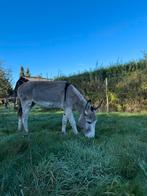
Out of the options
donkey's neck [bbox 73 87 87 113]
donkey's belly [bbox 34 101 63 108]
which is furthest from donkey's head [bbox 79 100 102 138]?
donkey's belly [bbox 34 101 63 108]

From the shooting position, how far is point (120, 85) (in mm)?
16953

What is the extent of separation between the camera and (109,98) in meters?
16.5

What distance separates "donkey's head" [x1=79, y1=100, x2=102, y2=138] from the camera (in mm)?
7558

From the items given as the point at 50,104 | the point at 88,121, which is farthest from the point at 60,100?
the point at 88,121

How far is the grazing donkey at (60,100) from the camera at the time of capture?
7.88 meters

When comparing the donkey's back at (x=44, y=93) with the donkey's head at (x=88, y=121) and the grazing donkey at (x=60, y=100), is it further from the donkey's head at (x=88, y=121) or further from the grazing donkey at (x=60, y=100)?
the donkey's head at (x=88, y=121)

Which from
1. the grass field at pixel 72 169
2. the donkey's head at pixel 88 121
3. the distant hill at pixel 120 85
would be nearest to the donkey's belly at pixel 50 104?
the donkey's head at pixel 88 121

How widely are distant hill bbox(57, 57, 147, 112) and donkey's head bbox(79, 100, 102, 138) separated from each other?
24.5 feet

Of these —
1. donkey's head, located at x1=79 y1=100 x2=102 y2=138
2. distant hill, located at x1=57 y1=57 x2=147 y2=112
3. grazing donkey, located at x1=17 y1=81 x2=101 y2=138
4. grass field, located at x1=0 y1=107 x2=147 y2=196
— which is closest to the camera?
grass field, located at x1=0 y1=107 x2=147 y2=196

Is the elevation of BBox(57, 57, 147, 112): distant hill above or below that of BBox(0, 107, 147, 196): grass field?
above

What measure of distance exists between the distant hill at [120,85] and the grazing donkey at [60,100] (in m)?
7.00

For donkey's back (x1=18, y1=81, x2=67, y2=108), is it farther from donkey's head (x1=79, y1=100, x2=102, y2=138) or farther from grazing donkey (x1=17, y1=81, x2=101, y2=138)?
donkey's head (x1=79, y1=100, x2=102, y2=138)

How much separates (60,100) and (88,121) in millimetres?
1060

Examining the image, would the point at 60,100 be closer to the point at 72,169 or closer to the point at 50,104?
the point at 50,104
